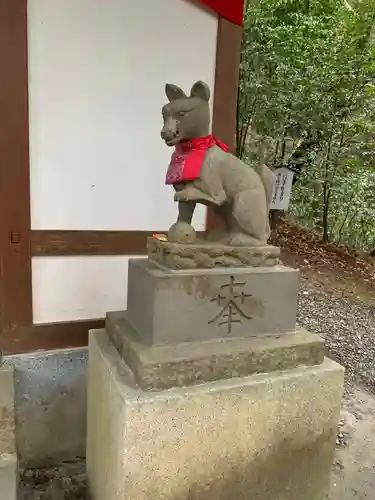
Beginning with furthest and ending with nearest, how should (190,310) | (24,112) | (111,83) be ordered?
A: 1. (111,83)
2. (24,112)
3. (190,310)

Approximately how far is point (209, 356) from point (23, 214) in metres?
1.29

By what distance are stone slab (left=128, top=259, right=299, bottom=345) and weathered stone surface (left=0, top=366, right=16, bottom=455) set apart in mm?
631

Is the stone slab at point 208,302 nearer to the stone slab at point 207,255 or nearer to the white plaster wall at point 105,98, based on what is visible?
the stone slab at point 207,255

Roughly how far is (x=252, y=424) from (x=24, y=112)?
1829 mm

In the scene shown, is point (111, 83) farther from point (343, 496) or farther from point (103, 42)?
point (343, 496)

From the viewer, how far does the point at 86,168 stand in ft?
7.58

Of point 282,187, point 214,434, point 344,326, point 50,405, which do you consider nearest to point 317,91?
point 282,187

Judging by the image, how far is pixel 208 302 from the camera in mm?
1628

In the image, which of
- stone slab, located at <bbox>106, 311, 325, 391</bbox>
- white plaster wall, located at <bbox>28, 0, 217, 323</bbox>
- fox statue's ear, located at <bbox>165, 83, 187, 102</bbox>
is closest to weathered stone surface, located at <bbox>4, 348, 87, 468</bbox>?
white plaster wall, located at <bbox>28, 0, 217, 323</bbox>

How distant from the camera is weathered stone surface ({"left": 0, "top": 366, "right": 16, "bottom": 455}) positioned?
1868 millimetres

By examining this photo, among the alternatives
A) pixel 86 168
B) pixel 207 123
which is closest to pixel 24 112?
pixel 86 168

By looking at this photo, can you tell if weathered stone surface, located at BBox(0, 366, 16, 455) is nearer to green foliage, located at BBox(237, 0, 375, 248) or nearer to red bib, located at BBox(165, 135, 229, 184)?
red bib, located at BBox(165, 135, 229, 184)

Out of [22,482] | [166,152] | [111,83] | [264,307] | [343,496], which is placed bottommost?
[22,482]

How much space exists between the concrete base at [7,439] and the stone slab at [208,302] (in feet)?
2.12
